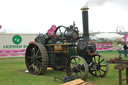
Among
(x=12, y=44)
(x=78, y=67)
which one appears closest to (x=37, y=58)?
(x=78, y=67)

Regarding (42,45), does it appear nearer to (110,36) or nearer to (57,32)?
(57,32)

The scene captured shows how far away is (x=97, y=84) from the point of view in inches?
209

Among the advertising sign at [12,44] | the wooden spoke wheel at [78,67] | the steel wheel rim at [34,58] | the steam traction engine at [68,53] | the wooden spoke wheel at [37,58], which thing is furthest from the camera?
the advertising sign at [12,44]

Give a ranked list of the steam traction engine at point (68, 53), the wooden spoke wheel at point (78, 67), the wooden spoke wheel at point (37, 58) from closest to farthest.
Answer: the wooden spoke wheel at point (78, 67), the steam traction engine at point (68, 53), the wooden spoke wheel at point (37, 58)

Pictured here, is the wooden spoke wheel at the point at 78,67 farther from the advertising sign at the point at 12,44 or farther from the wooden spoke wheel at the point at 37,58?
the advertising sign at the point at 12,44

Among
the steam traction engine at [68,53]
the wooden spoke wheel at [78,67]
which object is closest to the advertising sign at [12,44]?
the steam traction engine at [68,53]

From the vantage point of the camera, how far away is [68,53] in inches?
258

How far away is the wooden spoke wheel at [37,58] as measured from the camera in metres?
6.60

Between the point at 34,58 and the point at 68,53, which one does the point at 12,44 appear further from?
the point at 68,53

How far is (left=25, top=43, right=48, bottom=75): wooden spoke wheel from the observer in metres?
6.60

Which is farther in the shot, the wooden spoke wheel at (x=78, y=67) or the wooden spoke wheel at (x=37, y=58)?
the wooden spoke wheel at (x=37, y=58)

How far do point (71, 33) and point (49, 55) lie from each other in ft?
4.48

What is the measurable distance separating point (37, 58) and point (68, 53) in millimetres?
1272

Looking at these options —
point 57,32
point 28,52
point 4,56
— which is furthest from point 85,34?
point 4,56
